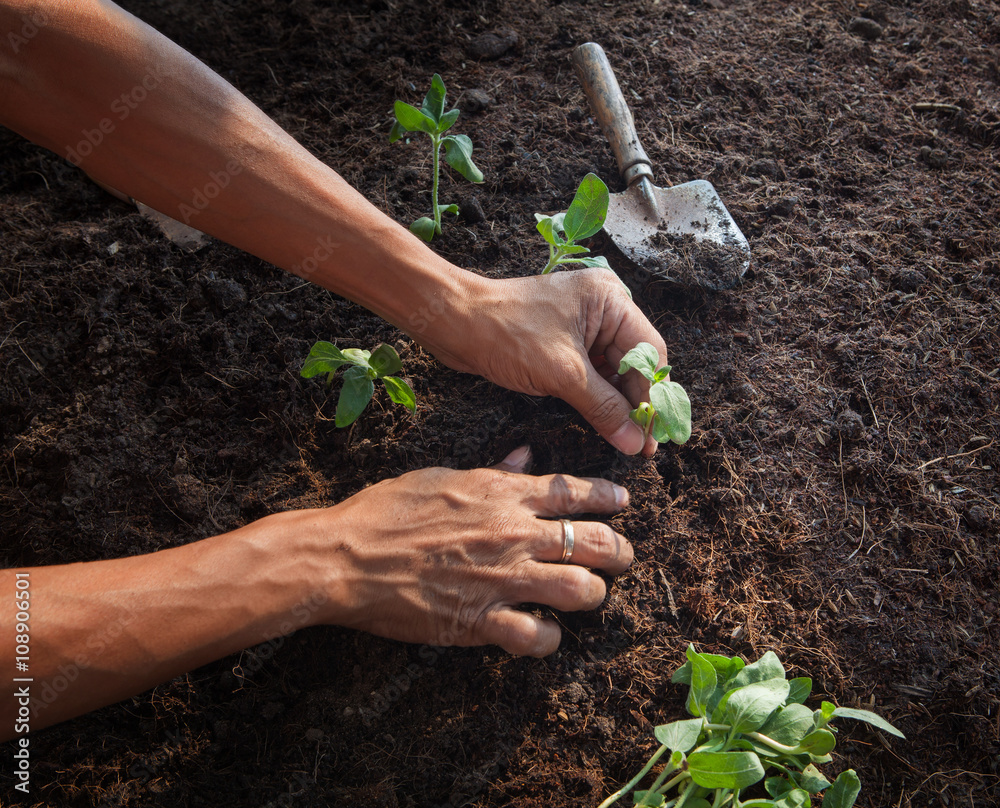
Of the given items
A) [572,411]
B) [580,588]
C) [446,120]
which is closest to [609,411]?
[572,411]

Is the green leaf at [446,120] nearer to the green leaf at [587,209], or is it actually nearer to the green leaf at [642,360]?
the green leaf at [587,209]

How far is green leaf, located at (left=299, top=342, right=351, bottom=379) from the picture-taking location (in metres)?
1.52

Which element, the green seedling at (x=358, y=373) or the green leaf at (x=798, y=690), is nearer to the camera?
the green leaf at (x=798, y=690)

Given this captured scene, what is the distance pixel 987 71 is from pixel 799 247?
1.21m

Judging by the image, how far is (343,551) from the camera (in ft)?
4.26

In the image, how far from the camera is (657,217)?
1.88 m

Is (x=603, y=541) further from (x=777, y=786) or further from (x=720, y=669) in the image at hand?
(x=777, y=786)

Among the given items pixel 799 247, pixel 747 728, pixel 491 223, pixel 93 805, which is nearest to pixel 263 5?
pixel 491 223

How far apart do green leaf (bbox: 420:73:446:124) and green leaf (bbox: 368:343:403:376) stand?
2.24ft

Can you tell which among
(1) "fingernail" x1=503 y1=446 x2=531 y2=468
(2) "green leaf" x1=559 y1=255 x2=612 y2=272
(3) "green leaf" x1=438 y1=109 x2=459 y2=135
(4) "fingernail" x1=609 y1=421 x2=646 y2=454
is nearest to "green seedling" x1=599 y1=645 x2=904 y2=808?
(4) "fingernail" x1=609 y1=421 x2=646 y2=454

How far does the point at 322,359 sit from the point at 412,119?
0.71 metres

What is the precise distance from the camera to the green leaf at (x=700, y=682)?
1.18 m

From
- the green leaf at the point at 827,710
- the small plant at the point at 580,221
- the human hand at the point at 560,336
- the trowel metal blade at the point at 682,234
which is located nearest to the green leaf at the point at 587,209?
the small plant at the point at 580,221

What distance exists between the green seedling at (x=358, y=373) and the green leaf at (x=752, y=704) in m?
0.99
